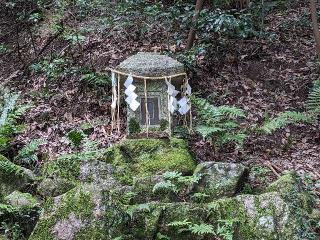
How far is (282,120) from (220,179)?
1818 mm

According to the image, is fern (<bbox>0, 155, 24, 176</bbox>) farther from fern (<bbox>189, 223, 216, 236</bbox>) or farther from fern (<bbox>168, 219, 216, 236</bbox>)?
fern (<bbox>189, 223, 216, 236</bbox>)

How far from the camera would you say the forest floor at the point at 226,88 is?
6602 mm

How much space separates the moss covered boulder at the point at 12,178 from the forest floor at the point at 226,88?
1.13 meters

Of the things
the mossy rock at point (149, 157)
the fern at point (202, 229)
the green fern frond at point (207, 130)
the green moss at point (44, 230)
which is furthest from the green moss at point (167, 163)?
the green moss at point (44, 230)

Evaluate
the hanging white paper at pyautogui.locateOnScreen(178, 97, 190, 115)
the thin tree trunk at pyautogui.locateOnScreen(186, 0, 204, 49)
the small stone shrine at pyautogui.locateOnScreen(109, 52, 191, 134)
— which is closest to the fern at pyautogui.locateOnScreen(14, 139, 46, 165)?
the small stone shrine at pyautogui.locateOnScreen(109, 52, 191, 134)

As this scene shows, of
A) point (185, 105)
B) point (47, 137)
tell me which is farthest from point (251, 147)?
point (47, 137)

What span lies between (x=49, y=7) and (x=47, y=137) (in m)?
5.35

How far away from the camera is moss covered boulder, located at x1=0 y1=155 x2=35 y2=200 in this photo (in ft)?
18.3

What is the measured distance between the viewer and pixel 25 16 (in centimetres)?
1091

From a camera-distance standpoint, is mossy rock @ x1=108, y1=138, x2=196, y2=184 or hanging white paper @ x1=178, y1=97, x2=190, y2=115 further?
hanging white paper @ x1=178, y1=97, x2=190, y2=115

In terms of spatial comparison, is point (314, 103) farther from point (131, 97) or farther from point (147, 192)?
point (147, 192)

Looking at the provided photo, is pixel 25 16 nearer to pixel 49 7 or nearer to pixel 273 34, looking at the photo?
pixel 49 7

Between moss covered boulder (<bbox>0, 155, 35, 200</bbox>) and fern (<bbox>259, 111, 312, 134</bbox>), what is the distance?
10.7ft

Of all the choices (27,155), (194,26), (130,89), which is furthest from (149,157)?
(194,26)
